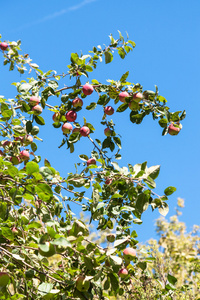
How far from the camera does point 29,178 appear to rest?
97.4 inches

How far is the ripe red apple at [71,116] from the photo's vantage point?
3.49m

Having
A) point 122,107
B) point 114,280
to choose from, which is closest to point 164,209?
point 114,280

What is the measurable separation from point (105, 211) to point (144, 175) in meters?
0.50

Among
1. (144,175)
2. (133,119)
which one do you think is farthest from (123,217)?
(133,119)

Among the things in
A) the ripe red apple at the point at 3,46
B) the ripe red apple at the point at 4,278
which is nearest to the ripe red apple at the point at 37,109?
the ripe red apple at the point at 4,278

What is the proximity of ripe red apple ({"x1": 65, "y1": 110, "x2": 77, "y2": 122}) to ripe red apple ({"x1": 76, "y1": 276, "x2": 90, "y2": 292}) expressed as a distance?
1.53m

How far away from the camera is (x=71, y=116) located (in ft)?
11.4

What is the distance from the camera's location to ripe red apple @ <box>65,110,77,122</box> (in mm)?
3487

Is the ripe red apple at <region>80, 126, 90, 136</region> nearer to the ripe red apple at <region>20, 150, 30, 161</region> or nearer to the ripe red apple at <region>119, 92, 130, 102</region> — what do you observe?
the ripe red apple at <region>119, 92, 130, 102</region>

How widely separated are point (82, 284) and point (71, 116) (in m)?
1.58

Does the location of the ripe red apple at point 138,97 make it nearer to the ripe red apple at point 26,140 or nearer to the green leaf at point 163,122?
the green leaf at point 163,122

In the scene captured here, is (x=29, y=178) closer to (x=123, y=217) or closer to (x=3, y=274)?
(x=3, y=274)

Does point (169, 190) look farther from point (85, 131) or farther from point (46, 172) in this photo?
point (85, 131)

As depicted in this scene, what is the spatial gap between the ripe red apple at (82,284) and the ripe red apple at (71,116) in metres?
1.53
